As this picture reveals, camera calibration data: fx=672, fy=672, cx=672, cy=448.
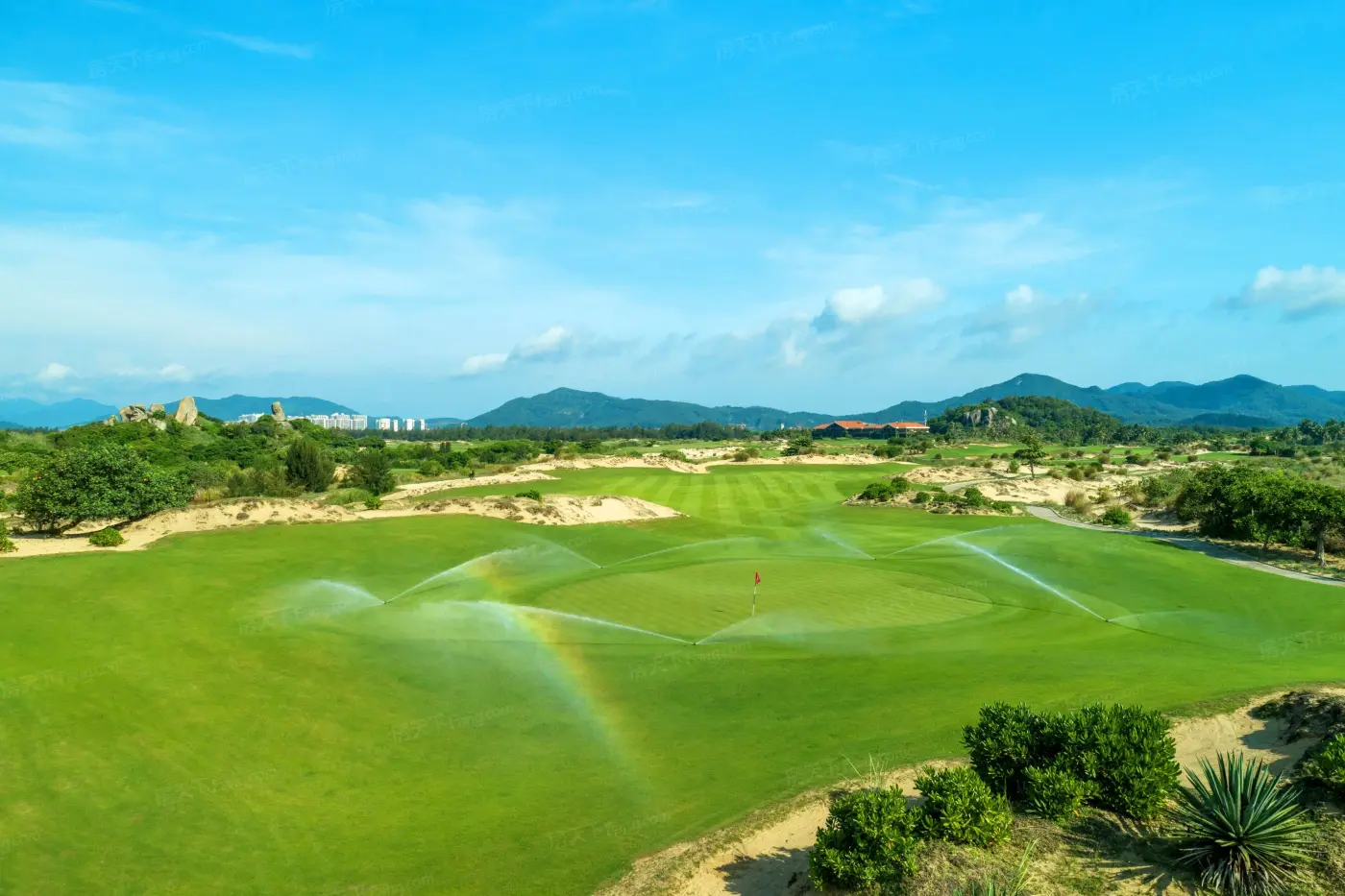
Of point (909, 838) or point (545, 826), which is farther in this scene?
point (545, 826)

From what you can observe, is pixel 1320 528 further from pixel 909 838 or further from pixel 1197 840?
pixel 909 838

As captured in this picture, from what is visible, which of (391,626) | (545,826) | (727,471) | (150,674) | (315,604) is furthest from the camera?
(727,471)

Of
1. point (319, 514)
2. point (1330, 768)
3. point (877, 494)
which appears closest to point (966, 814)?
point (1330, 768)

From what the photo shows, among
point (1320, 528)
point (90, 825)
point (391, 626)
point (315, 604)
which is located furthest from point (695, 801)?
point (1320, 528)

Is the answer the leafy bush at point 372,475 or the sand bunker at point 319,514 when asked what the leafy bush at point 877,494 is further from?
the leafy bush at point 372,475

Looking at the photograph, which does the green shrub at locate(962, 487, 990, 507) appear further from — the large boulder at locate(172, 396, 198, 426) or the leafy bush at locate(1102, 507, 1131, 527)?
the large boulder at locate(172, 396, 198, 426)

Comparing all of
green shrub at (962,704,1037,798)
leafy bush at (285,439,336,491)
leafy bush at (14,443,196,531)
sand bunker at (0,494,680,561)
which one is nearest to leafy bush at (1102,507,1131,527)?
sand bunker at (0,494,680,561)

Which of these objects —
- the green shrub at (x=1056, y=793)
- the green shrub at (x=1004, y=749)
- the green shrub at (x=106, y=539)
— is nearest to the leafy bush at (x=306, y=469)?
the green shrub at (x=106, y=539)
